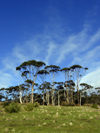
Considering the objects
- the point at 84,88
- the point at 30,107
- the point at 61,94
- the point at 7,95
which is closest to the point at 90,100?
the point at 84,88

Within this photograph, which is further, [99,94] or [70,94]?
[99,94]

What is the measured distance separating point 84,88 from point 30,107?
46533mm

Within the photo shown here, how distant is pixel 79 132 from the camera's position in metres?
6.70

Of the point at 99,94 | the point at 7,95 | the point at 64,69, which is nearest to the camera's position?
the point at 64,69

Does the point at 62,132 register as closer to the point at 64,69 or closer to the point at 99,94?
the point at 64,69

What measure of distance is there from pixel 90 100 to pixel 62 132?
6603 centimetres

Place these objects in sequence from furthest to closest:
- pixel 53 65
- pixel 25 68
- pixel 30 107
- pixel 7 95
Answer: pixel 7 95 < pixel 53 65 < pixel 25 68 < pixel 30 107

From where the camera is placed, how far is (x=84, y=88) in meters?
61.9

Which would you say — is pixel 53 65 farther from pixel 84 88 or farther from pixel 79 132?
pixel 79 132

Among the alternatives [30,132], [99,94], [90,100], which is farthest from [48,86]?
[30,132]

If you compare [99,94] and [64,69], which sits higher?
[64,69]

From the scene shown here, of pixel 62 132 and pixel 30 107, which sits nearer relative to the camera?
pixel 62 132

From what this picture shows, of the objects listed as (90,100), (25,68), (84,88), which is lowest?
(90,100)

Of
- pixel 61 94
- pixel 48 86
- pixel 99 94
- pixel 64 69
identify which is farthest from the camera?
pixel 99 94
